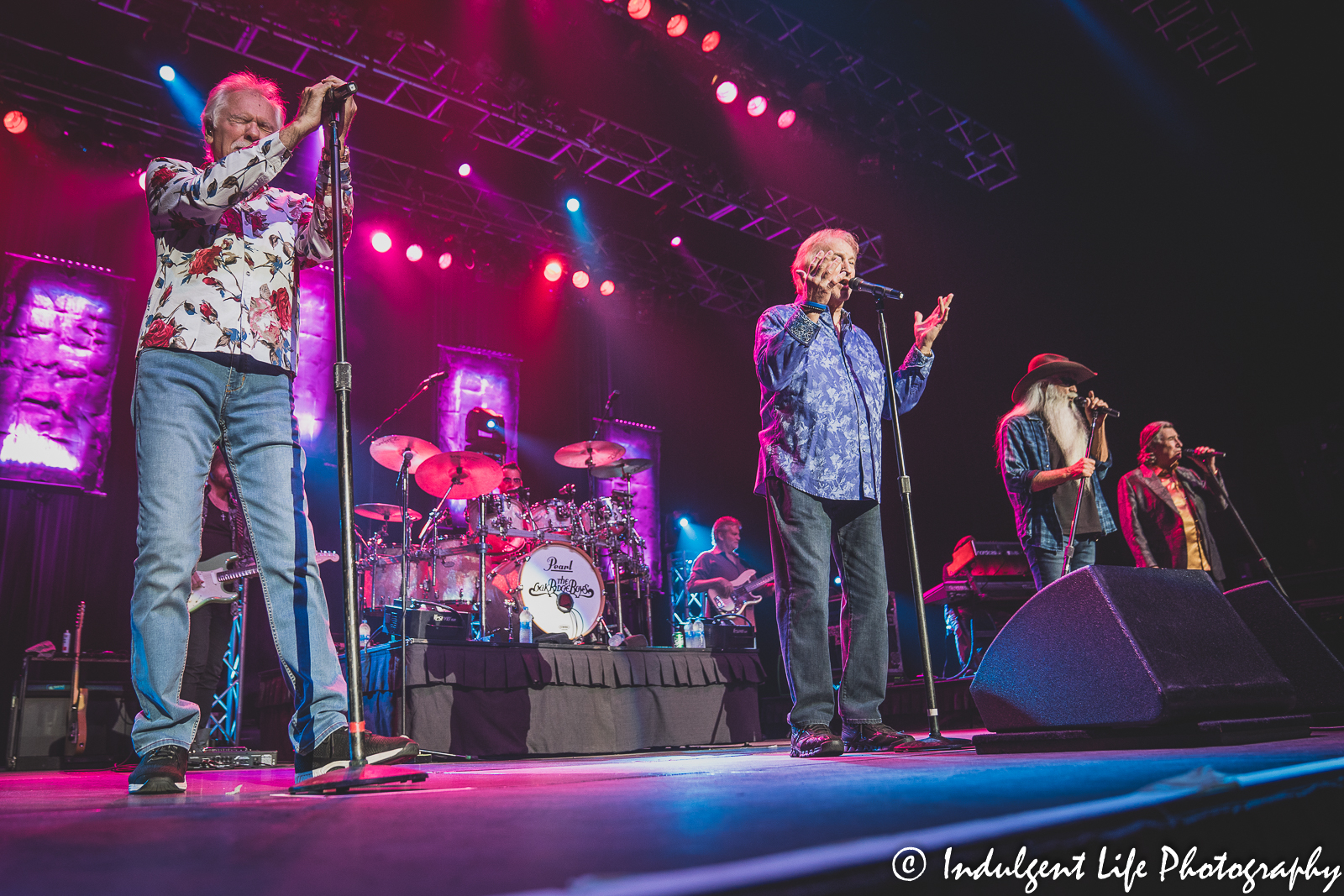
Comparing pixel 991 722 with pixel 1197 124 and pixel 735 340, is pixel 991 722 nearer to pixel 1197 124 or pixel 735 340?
pixel 1197 124

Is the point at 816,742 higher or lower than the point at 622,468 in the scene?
lower

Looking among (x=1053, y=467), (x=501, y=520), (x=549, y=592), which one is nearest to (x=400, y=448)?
(x=501, y=520)

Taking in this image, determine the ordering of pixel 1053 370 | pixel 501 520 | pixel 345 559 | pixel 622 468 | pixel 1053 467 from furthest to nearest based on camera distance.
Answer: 1. pixel 622 468
2. pixel 501 520
3. pixel 1053 370
4. pixel 1053 467
5. pixel 345 559

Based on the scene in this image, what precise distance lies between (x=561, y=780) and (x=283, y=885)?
4.20 feet

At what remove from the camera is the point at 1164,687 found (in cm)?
200

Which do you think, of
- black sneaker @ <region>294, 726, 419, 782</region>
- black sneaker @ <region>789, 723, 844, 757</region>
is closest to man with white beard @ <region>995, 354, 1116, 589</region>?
black sneaker @ <region>789, 723, 844, 757</region>

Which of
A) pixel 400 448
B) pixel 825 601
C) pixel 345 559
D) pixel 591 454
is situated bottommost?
pixel 825 601

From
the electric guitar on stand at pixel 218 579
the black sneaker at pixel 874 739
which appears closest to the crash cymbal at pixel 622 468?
the electric guitar on stand at pixel 218 579

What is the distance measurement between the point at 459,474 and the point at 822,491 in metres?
3.87

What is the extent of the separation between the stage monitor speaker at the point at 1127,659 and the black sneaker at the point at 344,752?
164 cm

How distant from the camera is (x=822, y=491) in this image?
10.4 feet

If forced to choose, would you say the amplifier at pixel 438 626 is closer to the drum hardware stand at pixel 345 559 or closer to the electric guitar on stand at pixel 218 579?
the electric guitar on stand at pixel 218 579

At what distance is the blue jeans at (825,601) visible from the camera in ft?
10.0

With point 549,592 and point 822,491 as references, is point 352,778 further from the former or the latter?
point 549,592
